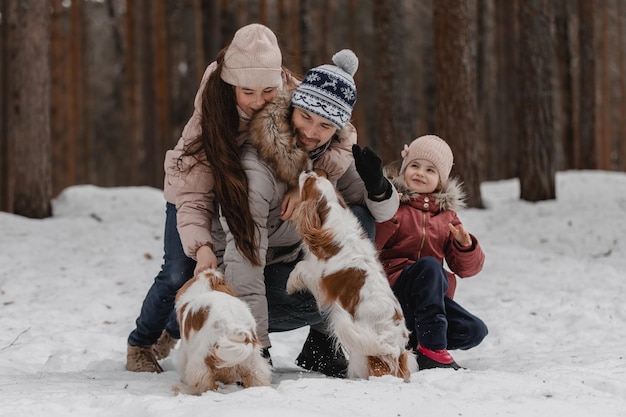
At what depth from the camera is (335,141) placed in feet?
13.2

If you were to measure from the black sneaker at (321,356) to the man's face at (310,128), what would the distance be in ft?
4.23

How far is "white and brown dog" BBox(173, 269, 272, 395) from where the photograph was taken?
3.20 meters

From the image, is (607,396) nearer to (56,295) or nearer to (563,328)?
(563,328)

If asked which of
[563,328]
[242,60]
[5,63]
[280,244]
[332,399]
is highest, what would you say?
[5,63]

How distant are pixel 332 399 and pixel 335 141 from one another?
1574 mm

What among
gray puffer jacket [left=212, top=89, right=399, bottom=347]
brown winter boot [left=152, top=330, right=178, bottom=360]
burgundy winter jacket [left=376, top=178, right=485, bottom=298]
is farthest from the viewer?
brown winter boot [left=152, top=330, right=178, bottom=360]

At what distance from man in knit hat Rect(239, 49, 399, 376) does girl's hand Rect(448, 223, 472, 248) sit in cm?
37

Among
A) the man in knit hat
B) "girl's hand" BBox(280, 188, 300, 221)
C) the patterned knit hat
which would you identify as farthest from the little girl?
"girl's hand" BBox(280, 188, 300, 221)

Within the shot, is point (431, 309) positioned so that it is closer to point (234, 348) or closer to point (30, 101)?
point (234, 348)

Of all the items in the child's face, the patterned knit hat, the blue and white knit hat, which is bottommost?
the child's face

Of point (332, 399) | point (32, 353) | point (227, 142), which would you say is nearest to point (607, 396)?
point (332, 399)

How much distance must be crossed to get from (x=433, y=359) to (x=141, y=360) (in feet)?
5.90

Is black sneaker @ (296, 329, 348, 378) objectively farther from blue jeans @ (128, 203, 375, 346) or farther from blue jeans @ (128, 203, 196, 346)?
blue jeans @ (128, 203, 196, 346)

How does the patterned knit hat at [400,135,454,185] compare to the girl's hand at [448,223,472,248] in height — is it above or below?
above
